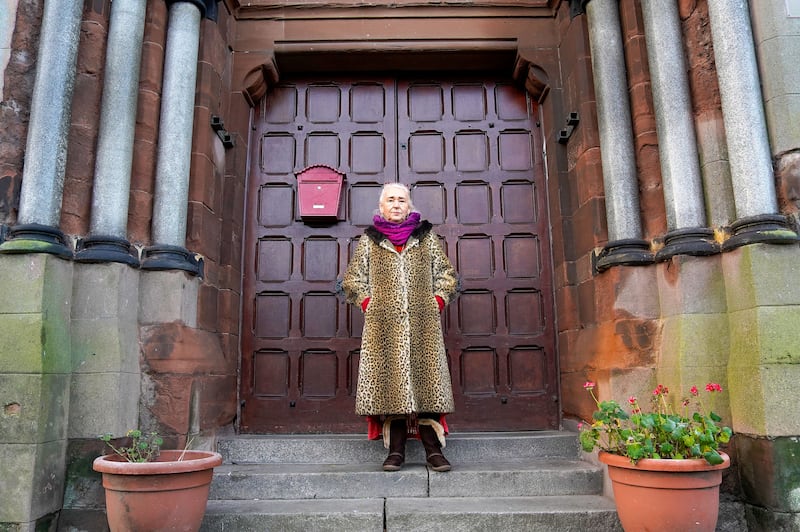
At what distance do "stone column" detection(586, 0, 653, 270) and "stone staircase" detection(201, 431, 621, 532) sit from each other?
4.24ft

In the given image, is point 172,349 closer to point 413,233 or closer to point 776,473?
point 413,233

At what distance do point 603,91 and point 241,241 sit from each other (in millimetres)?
2828

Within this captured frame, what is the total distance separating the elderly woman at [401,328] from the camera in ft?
12.0

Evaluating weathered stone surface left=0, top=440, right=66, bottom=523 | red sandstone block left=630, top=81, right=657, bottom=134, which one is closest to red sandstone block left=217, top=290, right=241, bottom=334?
weathered stone surface left=0, top=440, right=66, bottom=523

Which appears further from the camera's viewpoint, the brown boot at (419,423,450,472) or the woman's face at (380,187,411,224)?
the woman's face at (380,187,411,224)

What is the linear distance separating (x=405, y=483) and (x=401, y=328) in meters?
0.88

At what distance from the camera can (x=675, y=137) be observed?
3.77 m


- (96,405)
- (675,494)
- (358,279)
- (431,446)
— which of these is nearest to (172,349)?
(96,405)

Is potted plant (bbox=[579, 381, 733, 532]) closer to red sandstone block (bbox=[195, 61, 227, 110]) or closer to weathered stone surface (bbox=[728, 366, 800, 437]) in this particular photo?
weathered stone surface (bbox=[728, 366, 800, 437])

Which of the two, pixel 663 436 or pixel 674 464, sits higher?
pixel 663 436

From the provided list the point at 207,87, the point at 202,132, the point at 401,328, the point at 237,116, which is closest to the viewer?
the point at 401,328

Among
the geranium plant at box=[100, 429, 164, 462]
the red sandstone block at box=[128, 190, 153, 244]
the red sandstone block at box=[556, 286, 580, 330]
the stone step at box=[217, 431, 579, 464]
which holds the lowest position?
the stone step at box=[217, 431, 579, 464]

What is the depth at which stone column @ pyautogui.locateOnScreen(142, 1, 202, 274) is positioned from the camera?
390 centimetres

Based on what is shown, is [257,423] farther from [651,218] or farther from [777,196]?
[777,196]
